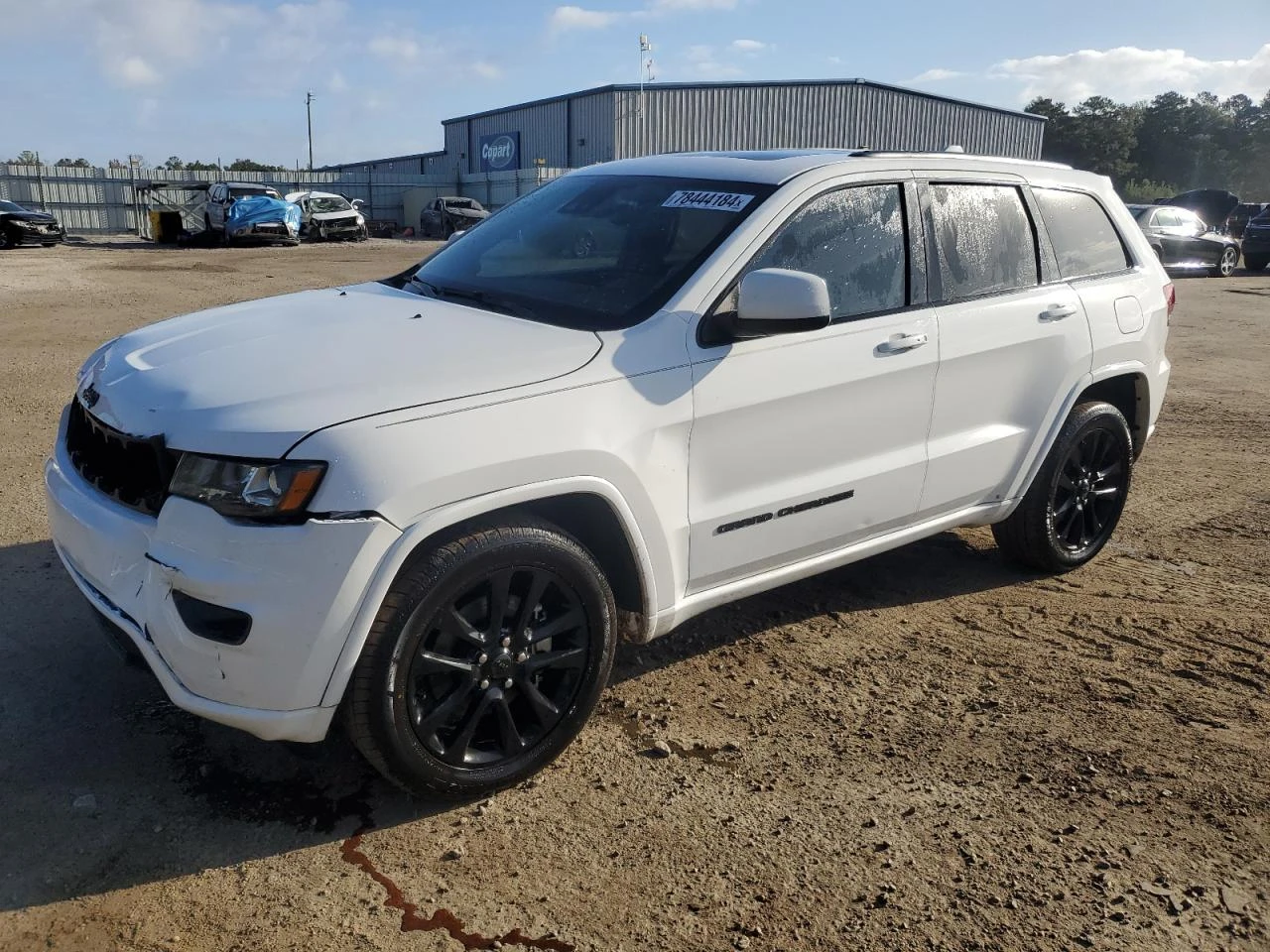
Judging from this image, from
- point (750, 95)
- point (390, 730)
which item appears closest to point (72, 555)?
point (390, 730)

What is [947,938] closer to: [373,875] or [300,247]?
[373,875]

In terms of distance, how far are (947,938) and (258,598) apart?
1.90m

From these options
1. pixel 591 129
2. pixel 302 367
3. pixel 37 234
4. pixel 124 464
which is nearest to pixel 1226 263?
pixel 302 367

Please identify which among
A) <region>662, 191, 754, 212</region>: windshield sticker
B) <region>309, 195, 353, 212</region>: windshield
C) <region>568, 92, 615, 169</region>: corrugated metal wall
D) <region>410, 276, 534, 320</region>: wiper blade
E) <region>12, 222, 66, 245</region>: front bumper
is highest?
<region>568, 92, 615, 169</region>: corrugated metal wall

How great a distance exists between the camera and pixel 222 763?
3.24m

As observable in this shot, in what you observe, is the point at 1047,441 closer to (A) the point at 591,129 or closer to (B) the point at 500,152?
(A) the point at 591,129

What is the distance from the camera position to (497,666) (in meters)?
3.03

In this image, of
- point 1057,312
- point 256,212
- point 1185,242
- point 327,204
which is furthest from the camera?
point 327,204

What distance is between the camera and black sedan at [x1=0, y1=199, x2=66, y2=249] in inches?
1035

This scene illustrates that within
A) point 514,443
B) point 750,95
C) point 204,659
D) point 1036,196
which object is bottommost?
point 204,659

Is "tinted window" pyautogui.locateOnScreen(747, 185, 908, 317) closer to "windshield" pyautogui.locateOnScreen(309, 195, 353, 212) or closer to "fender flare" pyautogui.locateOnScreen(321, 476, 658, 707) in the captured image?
"fender flare" pyautogui.locateOnScreen(321, 476, 658, 707)

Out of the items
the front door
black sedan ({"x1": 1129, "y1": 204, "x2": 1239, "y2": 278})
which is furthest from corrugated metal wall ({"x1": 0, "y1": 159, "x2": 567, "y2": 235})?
the front door

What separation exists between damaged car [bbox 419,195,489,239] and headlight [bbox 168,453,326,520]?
1257 inches

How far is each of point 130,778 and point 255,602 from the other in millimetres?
990
